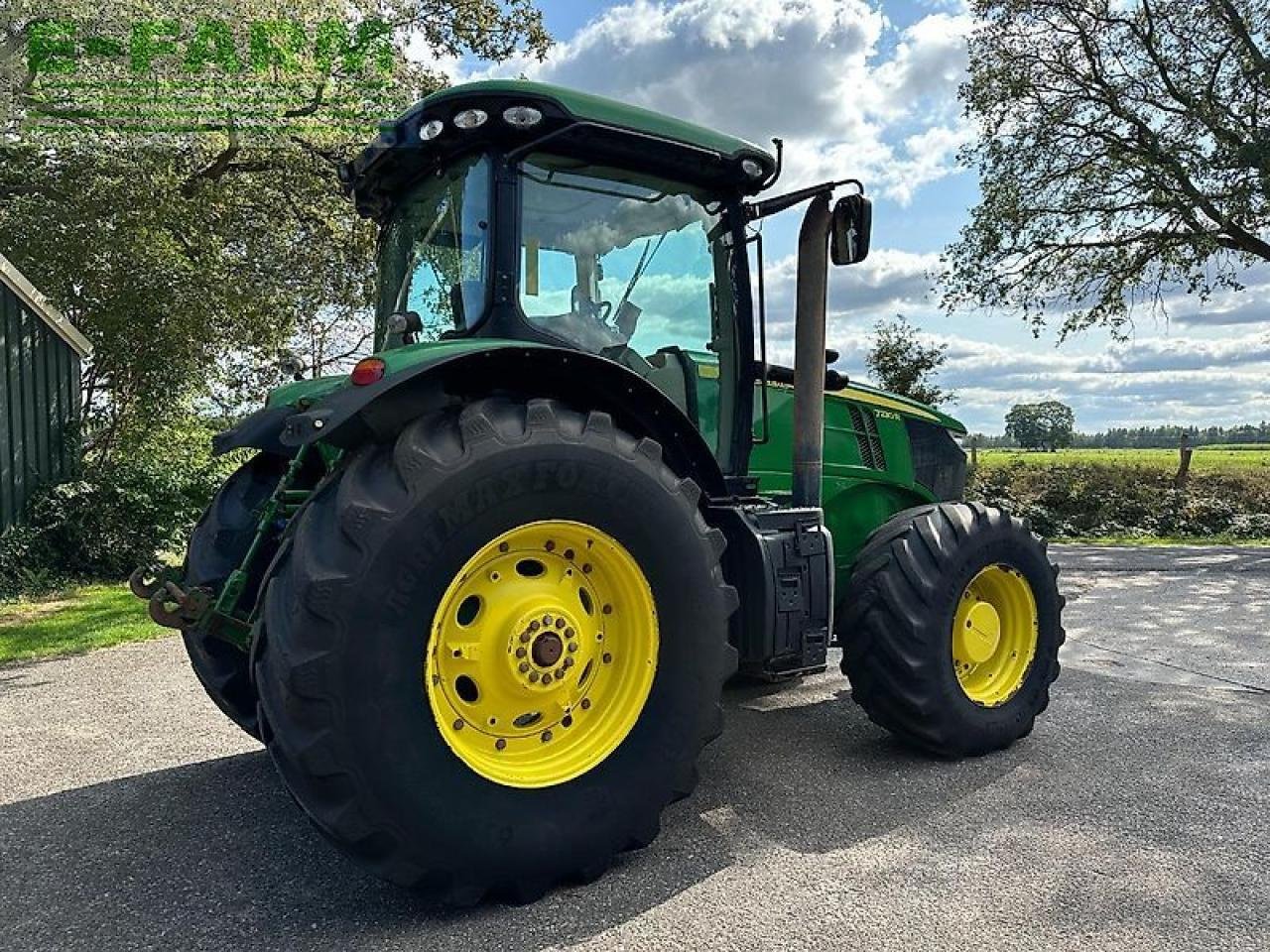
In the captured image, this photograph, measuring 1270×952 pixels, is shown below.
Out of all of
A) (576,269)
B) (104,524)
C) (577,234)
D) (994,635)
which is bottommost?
(104,524)

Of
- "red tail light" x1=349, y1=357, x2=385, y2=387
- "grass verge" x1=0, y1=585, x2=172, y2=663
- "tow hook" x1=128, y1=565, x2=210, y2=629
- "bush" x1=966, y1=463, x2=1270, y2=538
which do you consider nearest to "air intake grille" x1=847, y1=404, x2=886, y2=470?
"red tail light" x1=349, y1=357, x2=385, y2=387

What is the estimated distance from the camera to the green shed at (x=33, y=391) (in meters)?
9.26

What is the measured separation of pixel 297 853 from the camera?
9.21ft

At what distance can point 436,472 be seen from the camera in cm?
240

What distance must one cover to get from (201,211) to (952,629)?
1027 centimetres

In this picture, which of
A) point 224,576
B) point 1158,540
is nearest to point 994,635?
point 224,576

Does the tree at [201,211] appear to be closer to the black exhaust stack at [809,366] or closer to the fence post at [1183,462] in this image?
the black exhaust stack at [809,366]

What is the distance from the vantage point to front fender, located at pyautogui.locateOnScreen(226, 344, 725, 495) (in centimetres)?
246

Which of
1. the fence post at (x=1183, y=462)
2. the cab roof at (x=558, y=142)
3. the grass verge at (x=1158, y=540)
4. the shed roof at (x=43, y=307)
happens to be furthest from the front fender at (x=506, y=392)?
the fence post at (x=1183, y=462)

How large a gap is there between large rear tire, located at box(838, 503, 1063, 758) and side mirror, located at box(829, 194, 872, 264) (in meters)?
1.06

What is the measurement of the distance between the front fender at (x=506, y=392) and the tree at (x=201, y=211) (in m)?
7.45

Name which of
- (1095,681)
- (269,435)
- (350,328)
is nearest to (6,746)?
(269,435)

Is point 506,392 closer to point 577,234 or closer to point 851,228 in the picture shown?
point 577,234

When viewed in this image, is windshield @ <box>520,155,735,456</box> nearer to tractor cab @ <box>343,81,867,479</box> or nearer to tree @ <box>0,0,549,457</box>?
tractor cab @ <box>343,81,867,479</box>
